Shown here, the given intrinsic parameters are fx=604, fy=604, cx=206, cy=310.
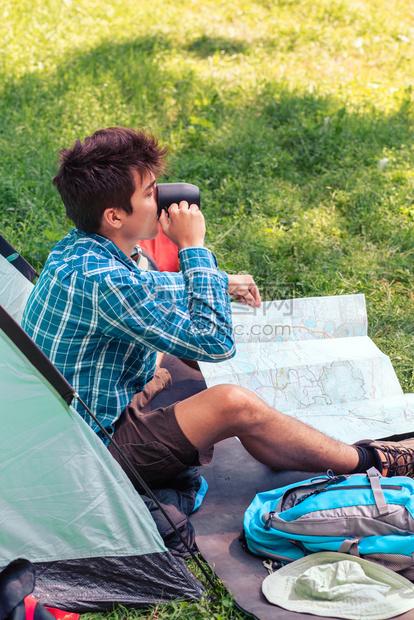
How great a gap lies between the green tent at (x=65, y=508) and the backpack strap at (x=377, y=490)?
63 centimetres

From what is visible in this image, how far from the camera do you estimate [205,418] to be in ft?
6.51

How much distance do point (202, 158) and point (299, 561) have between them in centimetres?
330

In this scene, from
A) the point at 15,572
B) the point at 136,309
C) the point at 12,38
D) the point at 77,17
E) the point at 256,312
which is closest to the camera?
the point at 15,572

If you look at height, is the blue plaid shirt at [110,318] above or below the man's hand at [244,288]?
above

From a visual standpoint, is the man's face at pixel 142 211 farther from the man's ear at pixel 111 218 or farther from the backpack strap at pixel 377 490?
the backpack strap at pixel 377 490

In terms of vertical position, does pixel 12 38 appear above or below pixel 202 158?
above

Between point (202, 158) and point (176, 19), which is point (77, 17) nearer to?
point (176, 19)

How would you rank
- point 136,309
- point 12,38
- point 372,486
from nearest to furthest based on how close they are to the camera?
point 136,309 < point 372,486 < point 12,38

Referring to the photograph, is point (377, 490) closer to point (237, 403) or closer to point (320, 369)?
point (237, 403)

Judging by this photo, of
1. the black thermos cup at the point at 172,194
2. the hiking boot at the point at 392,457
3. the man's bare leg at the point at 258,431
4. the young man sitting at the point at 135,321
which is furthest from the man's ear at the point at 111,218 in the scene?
the hiking boot at the point at 392,457

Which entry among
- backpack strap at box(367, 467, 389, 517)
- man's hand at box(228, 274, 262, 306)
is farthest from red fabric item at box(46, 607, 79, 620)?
man's hand at box(228, 274, 262, 306)

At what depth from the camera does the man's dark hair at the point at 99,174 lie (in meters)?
1.95

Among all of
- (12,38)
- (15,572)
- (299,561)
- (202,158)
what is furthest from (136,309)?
(12,38)

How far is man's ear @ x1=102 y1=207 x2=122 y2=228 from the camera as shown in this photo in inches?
78.0
